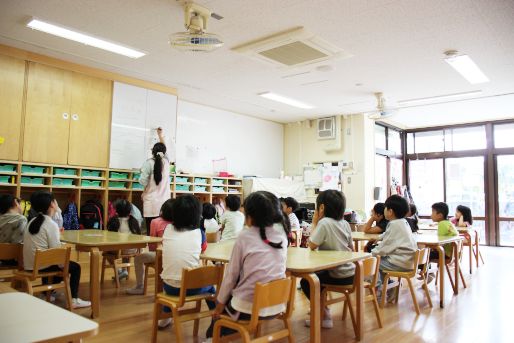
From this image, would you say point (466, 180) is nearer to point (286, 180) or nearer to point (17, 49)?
point (286, 180)

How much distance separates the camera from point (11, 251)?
340 cm

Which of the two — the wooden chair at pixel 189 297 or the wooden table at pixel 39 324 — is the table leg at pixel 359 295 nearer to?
the wooden chair at pixel 189 297

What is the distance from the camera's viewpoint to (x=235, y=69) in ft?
19.3

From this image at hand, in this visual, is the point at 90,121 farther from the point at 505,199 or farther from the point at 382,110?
the point at 505,199

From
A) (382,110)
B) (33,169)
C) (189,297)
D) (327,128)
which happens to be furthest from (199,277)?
(327,128)

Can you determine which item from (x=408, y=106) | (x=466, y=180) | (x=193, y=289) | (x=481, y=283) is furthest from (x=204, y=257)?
(x=466, y=180)

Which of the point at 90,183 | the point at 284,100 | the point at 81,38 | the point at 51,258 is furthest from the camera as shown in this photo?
the point at 284,100

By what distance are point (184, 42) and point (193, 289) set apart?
2.23 meters

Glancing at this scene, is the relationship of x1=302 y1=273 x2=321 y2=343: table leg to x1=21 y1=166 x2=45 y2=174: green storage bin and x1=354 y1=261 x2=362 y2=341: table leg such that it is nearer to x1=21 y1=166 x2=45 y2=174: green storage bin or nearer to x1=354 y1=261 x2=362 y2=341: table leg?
x1=354 y1=261 x2=362 y2=341: table leg

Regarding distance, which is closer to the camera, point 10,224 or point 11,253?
point 11,253

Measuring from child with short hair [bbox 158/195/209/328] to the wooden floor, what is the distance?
551 millimetres

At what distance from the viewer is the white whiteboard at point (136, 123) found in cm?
625

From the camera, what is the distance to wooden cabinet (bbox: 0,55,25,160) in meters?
5.11

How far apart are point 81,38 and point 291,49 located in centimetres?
259
